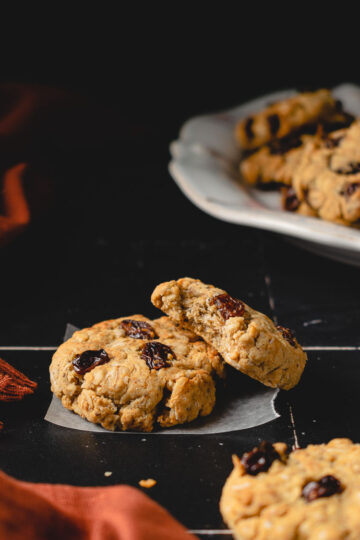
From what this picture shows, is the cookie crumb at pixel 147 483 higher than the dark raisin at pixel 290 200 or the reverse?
the reverse

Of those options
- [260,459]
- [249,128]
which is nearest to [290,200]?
[249,128]

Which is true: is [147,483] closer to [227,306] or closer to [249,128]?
[227,306]

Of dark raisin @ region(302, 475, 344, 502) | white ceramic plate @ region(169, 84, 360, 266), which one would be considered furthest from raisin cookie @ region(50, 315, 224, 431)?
white ceramic plate @ region(169, 84, 360, 266)

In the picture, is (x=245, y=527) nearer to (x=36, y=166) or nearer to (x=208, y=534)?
(x=208, y=534)

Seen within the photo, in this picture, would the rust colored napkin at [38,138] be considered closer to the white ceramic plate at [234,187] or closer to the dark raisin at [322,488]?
the white ceramic plate at [234,187]

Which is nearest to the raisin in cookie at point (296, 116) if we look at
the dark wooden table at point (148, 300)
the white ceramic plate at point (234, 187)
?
the white ceramic plate at point (234, 187)

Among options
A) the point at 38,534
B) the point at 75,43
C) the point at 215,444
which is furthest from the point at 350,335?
the point at 75,43

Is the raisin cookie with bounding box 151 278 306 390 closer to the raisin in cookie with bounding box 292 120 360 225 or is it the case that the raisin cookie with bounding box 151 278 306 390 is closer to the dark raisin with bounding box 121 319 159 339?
the dark raisin with bounding box 121 319 159 339
